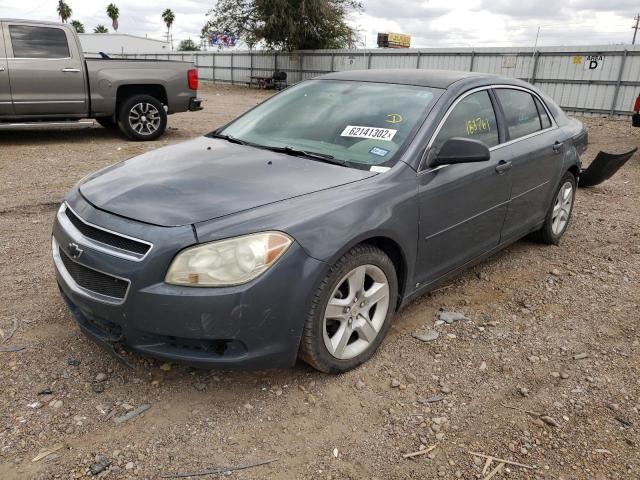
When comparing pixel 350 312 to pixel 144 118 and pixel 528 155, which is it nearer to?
pixel 528 155

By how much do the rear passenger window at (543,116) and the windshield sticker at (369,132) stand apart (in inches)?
77.9

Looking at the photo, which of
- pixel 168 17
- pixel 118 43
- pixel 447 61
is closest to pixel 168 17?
pixel 168 17

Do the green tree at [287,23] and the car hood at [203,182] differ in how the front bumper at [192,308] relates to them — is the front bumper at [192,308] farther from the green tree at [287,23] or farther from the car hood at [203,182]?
the green tree at [287,23]

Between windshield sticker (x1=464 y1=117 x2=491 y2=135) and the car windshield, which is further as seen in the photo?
windshield sticker (x1=464 y1=117 x2=491 y2=135)

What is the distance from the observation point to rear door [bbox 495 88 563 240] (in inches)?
156

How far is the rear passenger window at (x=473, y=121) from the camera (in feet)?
10.9

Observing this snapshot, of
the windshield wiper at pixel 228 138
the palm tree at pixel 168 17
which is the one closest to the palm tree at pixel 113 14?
the palm tree at pixel 168 17

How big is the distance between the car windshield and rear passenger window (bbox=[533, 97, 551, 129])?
5.12 ft

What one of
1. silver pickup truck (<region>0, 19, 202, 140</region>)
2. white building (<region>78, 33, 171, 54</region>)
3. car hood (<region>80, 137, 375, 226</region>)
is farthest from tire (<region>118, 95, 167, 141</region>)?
white building (<region>78, 33, 171, 54</region>)

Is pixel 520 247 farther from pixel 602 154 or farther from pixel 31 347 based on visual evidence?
pixel 31 347

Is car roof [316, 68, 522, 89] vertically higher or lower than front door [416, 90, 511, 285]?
higher

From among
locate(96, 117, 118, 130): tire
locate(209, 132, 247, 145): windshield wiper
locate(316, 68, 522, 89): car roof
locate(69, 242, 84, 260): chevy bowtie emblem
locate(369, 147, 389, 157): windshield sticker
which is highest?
locate(316, 68, 522, 89): car roof

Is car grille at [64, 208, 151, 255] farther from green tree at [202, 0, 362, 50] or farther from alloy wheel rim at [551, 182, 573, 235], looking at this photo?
green tree at [202, 0, 362, 50]

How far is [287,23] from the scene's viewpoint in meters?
26.8
